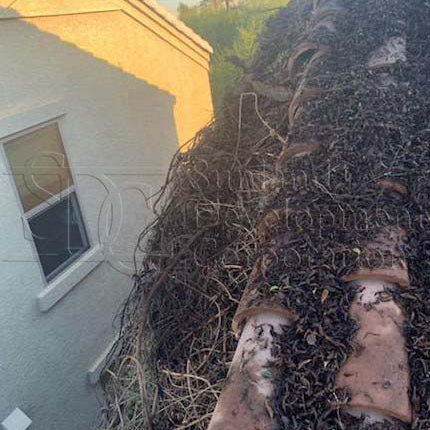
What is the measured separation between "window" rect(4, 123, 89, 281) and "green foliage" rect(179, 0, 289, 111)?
314 inches

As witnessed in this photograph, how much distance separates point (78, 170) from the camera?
561cm

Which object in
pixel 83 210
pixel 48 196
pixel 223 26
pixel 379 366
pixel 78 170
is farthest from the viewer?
pixel 223 26

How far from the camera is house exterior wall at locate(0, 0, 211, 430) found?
15.0ft

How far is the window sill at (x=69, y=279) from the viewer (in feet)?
16.0

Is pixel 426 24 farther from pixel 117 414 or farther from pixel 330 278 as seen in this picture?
pixel 117 414

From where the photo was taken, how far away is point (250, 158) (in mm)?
3207

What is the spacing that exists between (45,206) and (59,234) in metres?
0.40

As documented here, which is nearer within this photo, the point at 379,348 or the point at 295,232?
the point at 379,348

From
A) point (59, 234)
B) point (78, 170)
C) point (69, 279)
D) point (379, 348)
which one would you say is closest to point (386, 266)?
point (379, 348)

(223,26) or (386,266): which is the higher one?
(223,26)

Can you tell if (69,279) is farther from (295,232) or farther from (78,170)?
(295,232)

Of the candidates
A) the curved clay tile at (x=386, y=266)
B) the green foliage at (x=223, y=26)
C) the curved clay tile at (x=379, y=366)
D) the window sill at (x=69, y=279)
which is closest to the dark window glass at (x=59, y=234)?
the window sill at (x=69, y=279)

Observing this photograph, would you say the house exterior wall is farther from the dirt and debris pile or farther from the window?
the dirt and debris pile

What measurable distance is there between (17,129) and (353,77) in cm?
310
